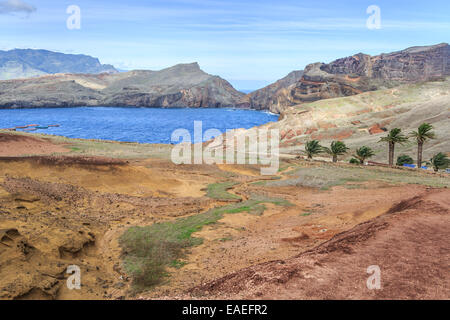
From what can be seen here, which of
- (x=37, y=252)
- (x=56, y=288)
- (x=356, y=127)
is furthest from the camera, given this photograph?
(x=356, y=127)

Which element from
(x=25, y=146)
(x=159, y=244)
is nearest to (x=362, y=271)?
(x=159, y=244)

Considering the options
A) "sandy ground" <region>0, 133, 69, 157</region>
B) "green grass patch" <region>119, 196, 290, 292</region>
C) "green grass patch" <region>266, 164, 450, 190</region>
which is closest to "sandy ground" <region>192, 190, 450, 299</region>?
"green grass patch" <region>119, 196, 290, 292</region>

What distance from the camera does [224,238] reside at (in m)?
20.2

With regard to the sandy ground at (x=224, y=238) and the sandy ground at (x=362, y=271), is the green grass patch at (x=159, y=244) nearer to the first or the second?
the sandy ground at (x=224, y=238)

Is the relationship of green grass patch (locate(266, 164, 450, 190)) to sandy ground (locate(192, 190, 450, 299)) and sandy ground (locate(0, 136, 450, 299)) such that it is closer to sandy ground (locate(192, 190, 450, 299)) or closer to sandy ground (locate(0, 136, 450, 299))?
sandy ground (locate(0, 136, 450, 299))

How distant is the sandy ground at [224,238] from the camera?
10547 millimetres

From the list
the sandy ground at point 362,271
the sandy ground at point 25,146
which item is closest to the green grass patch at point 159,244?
the sandy ground at point 362,271

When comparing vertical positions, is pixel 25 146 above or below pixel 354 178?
above

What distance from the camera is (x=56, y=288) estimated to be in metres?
12.8

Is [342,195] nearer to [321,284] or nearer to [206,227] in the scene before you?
[206,227]

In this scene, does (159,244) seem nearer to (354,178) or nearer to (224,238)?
(224,238)

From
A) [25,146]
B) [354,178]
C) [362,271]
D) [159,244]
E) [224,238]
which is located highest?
[25,146]
